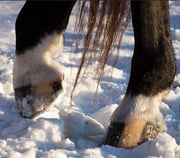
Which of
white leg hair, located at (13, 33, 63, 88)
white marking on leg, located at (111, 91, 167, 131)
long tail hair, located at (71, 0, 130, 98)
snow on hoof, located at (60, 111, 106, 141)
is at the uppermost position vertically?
long tail hair, located at (71, 0, 130, 98)

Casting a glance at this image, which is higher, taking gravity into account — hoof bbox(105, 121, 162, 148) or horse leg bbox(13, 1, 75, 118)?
horse leg bbox(13, 1, 75, 118)

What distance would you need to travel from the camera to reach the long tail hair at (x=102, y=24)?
1.44 meters

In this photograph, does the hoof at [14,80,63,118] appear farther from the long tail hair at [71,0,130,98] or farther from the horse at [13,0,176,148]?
the long tail hair at [71,0,130,98]

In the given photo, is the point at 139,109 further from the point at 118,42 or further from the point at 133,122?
the point at 118,42

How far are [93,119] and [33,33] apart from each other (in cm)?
31

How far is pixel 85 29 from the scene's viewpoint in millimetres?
1498

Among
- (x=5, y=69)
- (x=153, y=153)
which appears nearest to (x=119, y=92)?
(x=5, y=69)

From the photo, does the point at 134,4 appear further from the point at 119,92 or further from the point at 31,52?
the point at 119,92

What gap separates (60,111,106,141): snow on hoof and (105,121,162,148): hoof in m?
0.07

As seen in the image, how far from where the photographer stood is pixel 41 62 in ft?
5.07

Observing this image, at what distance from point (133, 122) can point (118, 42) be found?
0.22 meters

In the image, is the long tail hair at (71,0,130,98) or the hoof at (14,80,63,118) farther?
the hoof at (14,80,63,118)

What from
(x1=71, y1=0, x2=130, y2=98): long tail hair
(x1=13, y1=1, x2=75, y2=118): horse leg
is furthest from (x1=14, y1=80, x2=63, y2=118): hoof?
(x1=71, y1=0, x2=130, y2=98): long tail hair

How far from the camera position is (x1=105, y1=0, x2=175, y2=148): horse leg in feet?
4.72
